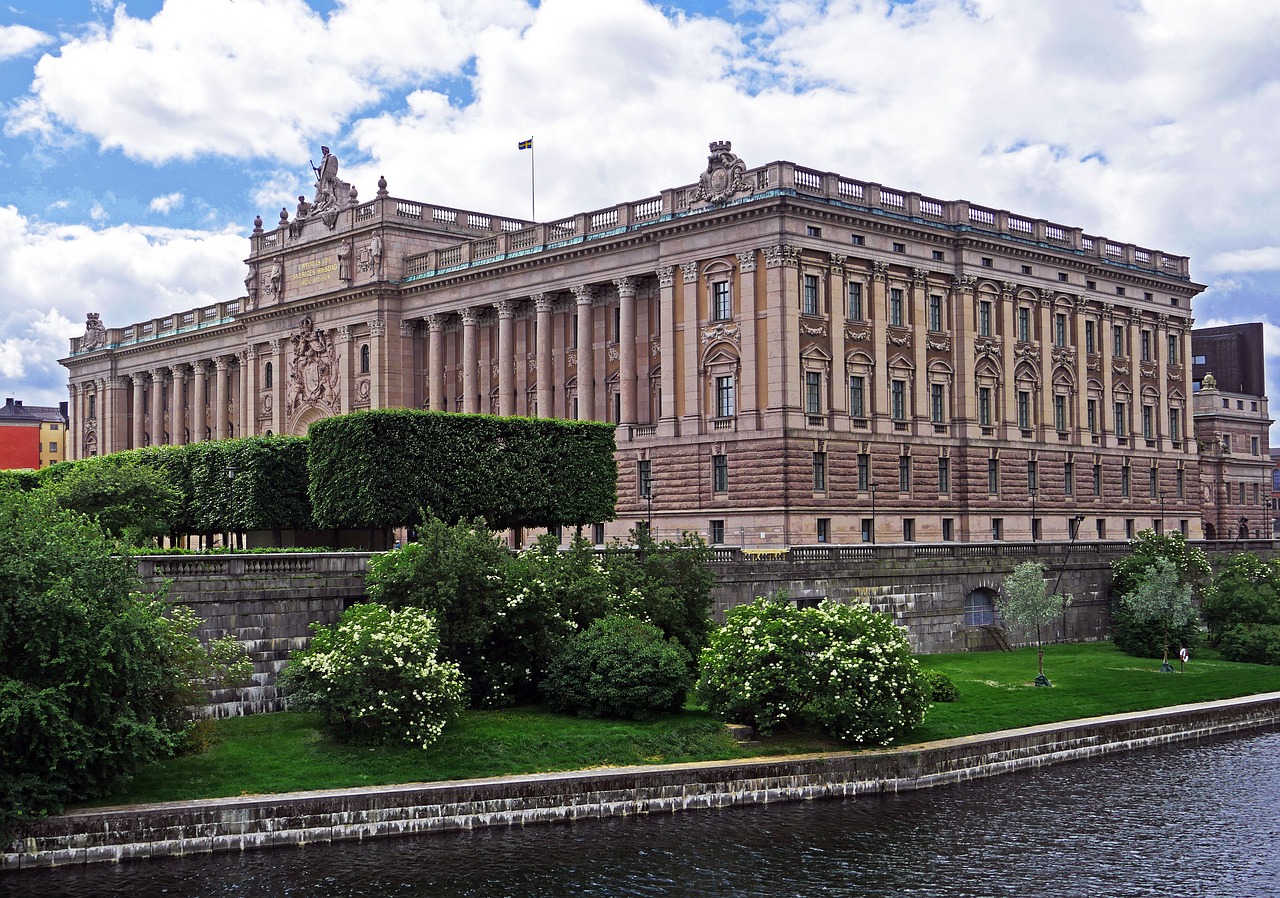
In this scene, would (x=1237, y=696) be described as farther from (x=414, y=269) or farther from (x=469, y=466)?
(x=414, y=269)

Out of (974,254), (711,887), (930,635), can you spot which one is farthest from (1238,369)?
(711,887)

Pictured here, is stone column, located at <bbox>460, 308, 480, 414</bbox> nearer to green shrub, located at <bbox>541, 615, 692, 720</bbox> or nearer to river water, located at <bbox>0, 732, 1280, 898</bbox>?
green shrub, located at <bbox>541, 615, 692, 720</bbox>

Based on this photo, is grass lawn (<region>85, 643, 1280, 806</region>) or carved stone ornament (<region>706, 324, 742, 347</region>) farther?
carved stone ornament (<region>706, 324, 742, 347</region>)

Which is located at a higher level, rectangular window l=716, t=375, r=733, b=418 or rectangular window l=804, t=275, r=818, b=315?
rectangular window l=804, t=275, r=818, b=315

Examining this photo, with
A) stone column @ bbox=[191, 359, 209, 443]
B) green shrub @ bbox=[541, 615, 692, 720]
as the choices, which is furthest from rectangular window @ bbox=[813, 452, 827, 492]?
stone column @ bbox=[191, 359, 209, 443]

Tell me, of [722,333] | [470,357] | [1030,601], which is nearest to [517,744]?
[1030,601]

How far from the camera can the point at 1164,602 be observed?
6481cm

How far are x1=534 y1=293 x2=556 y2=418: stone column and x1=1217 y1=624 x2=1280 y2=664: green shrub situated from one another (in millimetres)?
42771

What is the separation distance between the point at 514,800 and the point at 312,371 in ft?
246

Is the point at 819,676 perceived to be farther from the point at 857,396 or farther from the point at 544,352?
the point at 544,352

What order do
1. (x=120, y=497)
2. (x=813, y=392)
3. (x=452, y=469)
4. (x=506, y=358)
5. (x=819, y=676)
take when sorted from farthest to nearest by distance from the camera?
(x=506, y=358), (x=813, y=392), (x=120, y=497), (x=452, y=469), (x=819, y=676)

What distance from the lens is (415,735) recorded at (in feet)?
131

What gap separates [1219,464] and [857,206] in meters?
62.1

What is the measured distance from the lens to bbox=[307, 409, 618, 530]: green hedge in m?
60.3
